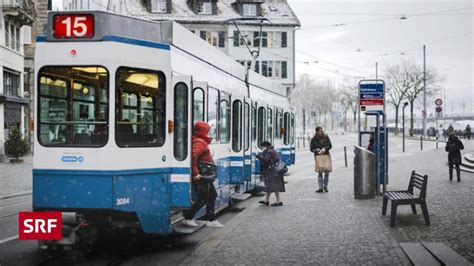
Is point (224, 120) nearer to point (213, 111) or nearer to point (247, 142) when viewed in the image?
point (213, 111)

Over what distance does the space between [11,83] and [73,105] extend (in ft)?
102

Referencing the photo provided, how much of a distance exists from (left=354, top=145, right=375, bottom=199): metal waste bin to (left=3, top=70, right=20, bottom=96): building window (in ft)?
85.4

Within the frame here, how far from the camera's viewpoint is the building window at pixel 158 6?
62.5 meters

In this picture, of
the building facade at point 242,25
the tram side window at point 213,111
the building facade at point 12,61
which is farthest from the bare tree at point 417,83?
the tram side window at point 213,111

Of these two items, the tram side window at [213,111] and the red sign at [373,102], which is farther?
the red sign at [373,102]

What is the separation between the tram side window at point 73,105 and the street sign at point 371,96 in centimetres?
892

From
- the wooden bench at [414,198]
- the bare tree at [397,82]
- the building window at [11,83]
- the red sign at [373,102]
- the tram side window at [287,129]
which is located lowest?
the wooden bench at [414,198]

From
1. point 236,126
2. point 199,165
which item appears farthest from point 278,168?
point 199,165

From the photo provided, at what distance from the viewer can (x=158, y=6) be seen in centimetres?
6284

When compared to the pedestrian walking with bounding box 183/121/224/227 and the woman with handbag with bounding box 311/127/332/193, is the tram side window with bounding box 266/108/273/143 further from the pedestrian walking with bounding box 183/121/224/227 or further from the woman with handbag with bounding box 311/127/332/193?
the pedestrian walking with bounding box 183/121/224/227

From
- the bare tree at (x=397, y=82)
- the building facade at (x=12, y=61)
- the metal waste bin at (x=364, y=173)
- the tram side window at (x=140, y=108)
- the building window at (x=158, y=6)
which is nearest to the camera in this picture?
the tram side window at (x=140, y=108)

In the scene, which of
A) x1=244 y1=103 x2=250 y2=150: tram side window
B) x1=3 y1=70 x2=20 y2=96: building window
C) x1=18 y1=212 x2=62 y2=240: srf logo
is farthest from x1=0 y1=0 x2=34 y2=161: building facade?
x1=18 y1=212 x2=62 y2=240: srf logo

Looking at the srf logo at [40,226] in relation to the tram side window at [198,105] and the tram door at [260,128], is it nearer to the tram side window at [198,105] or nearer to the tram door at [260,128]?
the tram side window at [198,105]

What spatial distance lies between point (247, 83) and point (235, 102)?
2.59 meters
